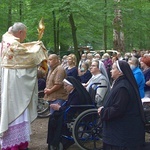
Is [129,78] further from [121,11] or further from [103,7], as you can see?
[121,11]

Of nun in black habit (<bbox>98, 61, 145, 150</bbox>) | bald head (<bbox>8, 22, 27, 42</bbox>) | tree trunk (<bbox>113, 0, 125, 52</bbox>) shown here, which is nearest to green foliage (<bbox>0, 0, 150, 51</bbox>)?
tree trunk (<bbox>113, 0, 125, 52</bbox>)

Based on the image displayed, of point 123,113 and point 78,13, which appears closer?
point 123,113

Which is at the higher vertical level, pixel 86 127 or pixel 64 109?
pixel 64 109

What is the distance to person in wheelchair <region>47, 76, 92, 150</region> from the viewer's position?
5872mm

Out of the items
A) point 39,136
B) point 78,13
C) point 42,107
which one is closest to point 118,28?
point 78,13

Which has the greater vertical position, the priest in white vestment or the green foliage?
the green foliage

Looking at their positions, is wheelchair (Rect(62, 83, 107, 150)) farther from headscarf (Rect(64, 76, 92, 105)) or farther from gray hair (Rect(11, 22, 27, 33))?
gray hair (Rect(11, 22, 27, 33))

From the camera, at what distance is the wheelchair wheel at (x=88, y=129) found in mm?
5938

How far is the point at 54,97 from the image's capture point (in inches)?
265

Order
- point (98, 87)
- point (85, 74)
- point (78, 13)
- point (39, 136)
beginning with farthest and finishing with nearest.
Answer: point (78, 13)
point (85, 74)
point (39, 136)
point (98, 87)

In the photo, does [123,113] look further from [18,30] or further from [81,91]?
[18,30]

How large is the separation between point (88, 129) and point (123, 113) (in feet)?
6.04

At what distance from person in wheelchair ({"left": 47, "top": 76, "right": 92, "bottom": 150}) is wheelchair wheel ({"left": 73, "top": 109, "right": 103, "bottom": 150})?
23 cm

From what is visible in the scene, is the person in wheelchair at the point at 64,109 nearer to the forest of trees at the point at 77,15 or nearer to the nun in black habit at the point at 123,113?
the nun in black habit at the point at 123,113
